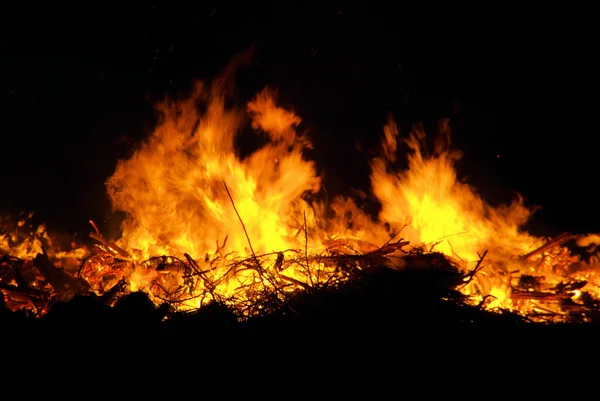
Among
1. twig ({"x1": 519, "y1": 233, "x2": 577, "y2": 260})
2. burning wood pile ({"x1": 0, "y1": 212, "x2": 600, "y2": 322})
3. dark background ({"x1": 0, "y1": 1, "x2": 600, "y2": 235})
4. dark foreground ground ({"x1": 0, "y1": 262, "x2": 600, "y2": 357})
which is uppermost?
dark background ({"x1": 0, "y1": 1, "x2": 600, "y2": 235})

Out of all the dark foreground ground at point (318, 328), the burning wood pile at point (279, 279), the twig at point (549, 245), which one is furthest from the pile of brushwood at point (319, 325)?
the twig at point (549, 245)

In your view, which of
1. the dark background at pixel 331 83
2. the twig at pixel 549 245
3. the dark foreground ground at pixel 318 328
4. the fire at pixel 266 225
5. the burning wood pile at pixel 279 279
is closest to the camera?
the dark foreground ground at pixel 318 328

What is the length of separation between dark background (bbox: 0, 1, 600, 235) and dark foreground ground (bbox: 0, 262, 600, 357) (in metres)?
3.34

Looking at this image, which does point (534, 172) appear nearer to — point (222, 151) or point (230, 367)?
point (222, 151)

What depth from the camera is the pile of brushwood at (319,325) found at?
2.97 meters

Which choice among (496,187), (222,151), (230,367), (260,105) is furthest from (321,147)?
(230,367)

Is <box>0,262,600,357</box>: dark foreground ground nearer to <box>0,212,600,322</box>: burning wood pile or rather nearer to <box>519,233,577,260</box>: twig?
<box>0,212,600,322</box>: burning wood pile

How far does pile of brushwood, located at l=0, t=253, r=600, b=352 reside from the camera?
9.75ft

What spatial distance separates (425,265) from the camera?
179 inches

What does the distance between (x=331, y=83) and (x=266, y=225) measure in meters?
2.95

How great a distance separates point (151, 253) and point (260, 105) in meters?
3.01

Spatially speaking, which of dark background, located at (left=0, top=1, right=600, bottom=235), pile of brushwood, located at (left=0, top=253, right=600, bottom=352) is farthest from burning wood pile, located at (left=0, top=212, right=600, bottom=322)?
dark background, located at (left=0, top=1, right=600, bottom=235)

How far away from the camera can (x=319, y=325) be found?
3424mm

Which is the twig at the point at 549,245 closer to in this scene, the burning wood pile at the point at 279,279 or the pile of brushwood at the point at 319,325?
the burning wood pile at the point at 279,279
